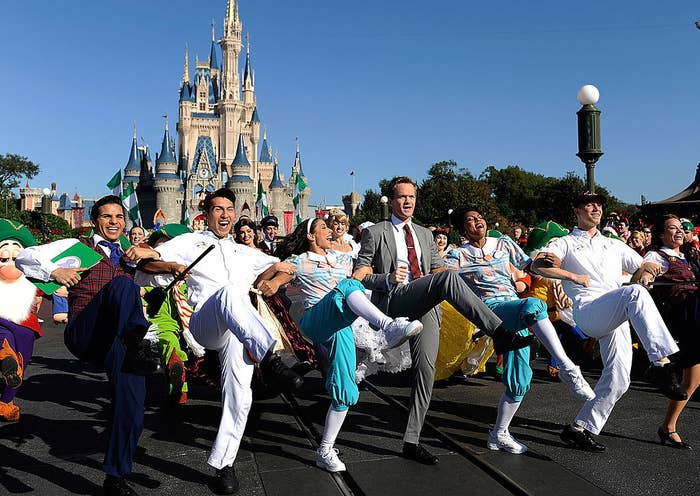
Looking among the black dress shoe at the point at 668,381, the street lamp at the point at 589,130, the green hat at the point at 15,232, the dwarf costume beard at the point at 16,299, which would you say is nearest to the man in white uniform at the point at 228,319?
the green hat at the point at 15,232

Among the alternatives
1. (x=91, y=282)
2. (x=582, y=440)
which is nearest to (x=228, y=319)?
(x=91, y=282)

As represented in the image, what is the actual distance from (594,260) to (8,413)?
5368 mm

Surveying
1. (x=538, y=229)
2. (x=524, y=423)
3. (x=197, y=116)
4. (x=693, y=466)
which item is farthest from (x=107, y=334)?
(x=197, y=116)

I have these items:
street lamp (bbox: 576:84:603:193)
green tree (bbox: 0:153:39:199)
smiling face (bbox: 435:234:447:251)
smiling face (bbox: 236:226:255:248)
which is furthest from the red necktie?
green tree (bbox: 0:153:39:199)

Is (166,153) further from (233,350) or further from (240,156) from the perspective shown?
(233,350)

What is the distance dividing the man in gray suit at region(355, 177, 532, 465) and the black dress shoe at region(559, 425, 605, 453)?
106 cm

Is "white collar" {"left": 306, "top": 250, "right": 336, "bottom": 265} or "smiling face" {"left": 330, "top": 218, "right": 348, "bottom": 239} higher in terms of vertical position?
"smiling face" {"left": 330, "top": 218, "right": 348, "bottom": 239}

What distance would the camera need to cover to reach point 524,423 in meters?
5.59

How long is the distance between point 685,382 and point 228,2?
128648mm

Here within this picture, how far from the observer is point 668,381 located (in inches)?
175

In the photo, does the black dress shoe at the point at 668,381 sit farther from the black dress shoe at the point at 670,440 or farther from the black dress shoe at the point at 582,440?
the black dress shoe at the point at 582,440

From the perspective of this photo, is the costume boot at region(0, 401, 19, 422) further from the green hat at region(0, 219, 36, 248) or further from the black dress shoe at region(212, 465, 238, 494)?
the black dress shoe at region(212, 465, 238, 494)

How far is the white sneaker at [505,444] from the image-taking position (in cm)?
471

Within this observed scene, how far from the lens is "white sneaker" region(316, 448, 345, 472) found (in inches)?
171
